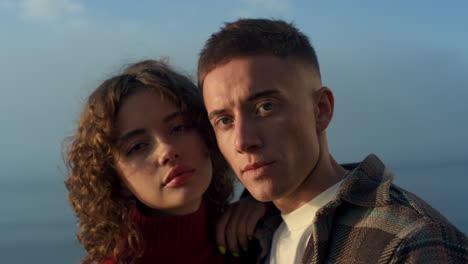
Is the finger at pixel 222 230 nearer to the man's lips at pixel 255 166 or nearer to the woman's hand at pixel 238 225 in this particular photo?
the woman's hand at pixel 238 225

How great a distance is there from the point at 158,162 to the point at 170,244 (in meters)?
0.55

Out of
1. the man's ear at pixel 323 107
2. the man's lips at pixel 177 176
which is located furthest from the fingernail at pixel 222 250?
the man's ear at pixel 323 107

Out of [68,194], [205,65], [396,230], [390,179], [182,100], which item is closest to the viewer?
[396,230]

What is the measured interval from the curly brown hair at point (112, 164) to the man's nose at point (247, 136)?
0.56 m

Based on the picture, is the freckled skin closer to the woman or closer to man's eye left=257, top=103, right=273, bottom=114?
man's eye left=257, top=103, right=273, bottom=114

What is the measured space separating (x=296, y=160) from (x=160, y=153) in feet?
2.70

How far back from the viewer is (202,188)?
10.4 ft

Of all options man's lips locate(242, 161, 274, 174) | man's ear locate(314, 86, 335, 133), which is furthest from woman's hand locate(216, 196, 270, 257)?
man's ear locate(314, 86, 335, 133)

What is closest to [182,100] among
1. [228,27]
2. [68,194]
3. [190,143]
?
[190,143]

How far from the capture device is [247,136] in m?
2.70

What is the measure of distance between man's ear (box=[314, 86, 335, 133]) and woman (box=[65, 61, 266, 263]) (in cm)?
71

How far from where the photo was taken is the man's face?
2711 mm

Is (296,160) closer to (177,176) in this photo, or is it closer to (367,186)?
(367,186)

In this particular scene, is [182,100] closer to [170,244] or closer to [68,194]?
[170,244]
